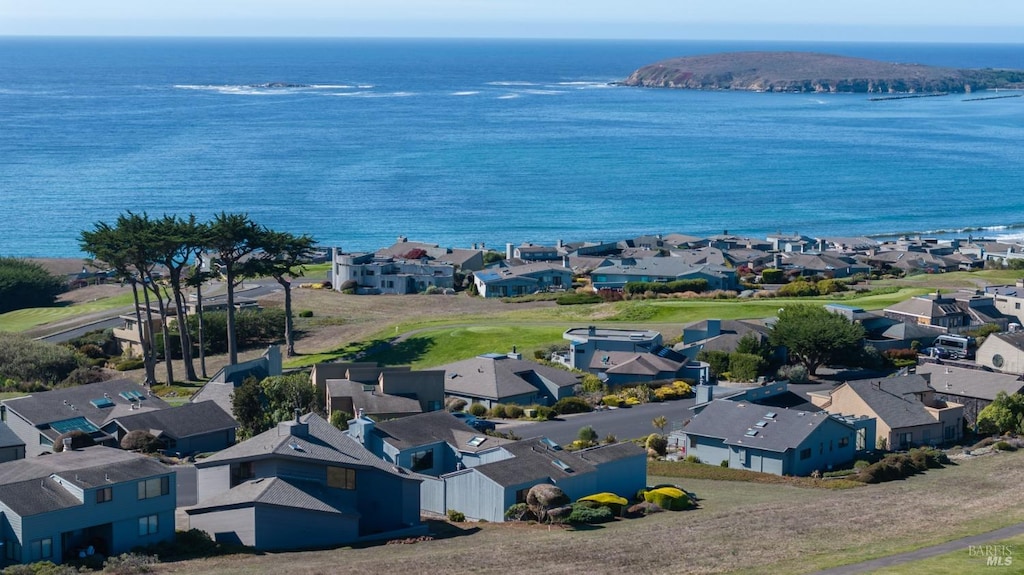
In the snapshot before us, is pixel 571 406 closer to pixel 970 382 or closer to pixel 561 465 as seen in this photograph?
pixel 561 465

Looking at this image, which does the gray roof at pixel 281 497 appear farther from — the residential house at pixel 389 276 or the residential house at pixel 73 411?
the residential house at pixel 389 276

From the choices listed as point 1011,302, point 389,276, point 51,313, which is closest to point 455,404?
point 1011,302

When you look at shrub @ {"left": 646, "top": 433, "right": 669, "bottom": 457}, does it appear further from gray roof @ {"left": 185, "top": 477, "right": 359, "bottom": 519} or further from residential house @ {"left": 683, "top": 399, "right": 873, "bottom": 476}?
gray roof @ {"left": 185, "top": 477, "right": 359, "bottom": 519}

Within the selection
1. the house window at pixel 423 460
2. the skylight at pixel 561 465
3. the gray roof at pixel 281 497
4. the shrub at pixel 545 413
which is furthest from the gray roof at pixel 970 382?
the gray roof at pixel 281 497

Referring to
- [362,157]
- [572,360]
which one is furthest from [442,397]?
[362,157]

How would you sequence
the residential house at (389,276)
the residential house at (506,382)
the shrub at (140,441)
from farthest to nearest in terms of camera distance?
the residential house at (389,276), the residential house at (506,382), the shrub at (140,441)

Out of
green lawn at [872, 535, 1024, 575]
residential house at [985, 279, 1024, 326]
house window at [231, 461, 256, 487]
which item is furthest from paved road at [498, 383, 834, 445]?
residential house at [985, 279, 1024, 326]
